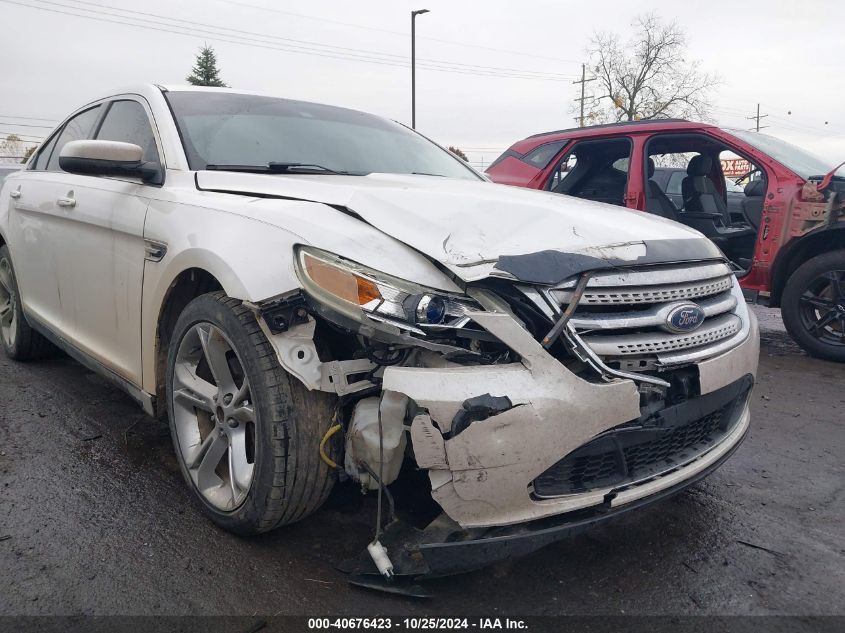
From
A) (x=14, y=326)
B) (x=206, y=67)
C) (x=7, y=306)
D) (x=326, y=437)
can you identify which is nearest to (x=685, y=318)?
(x=326, y=437)

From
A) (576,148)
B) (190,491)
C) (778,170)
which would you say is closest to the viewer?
(190,491)

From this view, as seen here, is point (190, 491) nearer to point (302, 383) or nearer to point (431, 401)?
point (302, 383)

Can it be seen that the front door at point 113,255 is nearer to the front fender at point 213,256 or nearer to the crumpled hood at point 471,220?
the front fender at point 213,256

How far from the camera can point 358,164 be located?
3.14 meters

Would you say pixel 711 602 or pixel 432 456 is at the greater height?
pixel 432 456

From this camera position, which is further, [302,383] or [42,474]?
[42,474]

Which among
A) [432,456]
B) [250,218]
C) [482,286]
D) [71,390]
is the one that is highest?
[250,218]

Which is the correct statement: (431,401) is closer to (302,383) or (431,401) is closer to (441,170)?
(302,383)

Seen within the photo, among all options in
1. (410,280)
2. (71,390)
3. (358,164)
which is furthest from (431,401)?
(71,390)

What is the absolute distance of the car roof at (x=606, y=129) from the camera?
569cm

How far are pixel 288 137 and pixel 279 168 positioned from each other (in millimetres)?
353

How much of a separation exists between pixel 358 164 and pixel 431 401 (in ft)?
5.63

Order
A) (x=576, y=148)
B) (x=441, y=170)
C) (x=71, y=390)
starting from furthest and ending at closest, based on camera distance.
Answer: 1. (x=576, y=148)
2. (x=71, y=390)
3. (x=441, y=170)

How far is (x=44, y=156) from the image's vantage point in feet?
14.0
